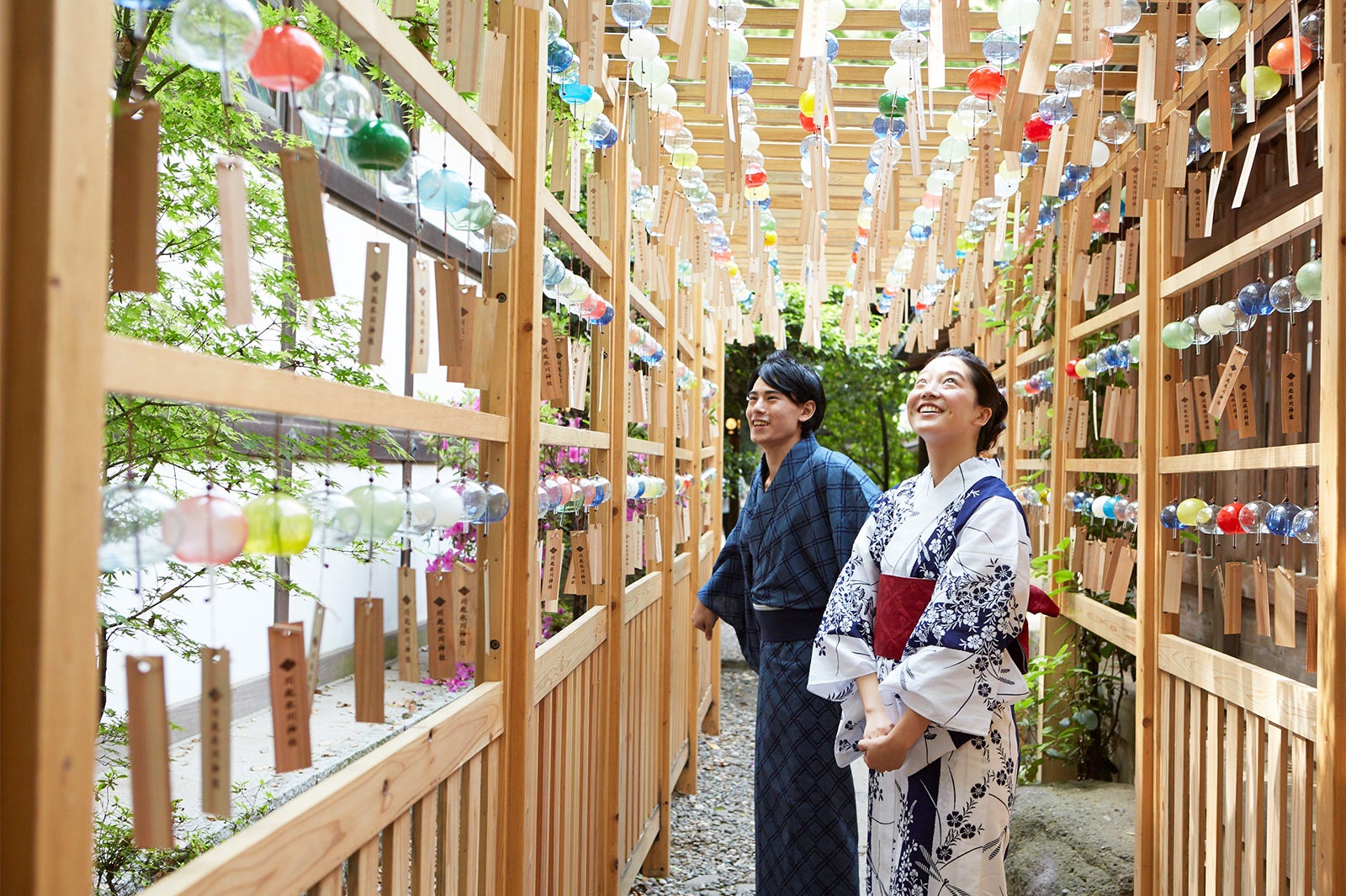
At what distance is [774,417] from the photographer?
118 inches

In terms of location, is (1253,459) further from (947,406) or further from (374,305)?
(374,305)

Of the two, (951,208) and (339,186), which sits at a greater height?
(339,186)

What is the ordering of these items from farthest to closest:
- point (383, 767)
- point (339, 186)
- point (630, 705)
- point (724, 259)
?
point (339, 186), point (724, 259), point (630, 705), point (383, 767)

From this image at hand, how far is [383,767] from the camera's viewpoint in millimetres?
1234

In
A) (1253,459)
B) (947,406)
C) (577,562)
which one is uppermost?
(947,406)

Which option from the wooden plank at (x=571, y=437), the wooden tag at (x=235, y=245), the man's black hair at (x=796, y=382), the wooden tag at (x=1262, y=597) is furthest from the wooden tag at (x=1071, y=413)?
the wooden tag at (x=235, y=245)

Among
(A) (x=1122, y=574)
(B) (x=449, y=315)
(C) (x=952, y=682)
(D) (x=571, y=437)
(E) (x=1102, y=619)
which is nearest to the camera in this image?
(B) (x=449, y=315)

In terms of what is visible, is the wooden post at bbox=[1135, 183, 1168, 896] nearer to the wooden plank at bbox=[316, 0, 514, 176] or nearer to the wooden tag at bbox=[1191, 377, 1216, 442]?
the wooden tag at bbox=[1191, 377, 1216, 442]

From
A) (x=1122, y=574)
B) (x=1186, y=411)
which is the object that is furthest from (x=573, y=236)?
(x=1122, y=574)

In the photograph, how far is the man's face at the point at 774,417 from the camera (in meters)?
3.00

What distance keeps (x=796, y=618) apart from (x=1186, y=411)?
3.66ft

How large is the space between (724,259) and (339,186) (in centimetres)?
204

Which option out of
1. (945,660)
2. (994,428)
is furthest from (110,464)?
(994,428)

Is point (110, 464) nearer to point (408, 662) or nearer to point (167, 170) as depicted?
point (167, 170)
